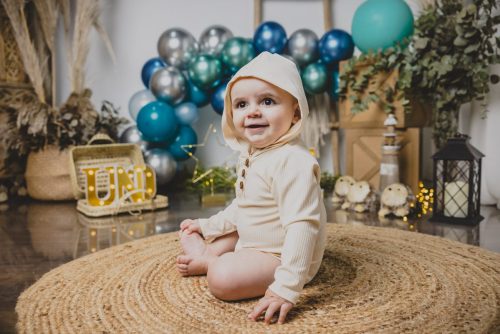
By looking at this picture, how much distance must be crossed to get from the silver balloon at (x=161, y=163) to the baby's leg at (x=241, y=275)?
1776mm

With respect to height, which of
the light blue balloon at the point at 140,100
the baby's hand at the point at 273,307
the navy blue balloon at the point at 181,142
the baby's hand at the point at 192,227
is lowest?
the baby's hand at the point at 273,307

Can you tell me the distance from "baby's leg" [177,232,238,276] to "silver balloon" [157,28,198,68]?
185 cm

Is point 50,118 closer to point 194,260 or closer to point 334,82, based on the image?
point 334,82

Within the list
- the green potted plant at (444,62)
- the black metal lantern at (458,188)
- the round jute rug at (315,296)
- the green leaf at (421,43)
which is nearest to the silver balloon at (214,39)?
the green potted plant at (444,62)

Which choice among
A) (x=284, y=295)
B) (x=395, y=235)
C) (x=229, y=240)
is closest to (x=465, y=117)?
(x=395, y=235)

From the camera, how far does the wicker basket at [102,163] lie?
2.12m

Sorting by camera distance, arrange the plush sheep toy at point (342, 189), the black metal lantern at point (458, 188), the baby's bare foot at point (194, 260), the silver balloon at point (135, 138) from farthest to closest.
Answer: the silver balloon at point (135, 138), the plush sheep toy at point (342, 189), the black metal lantern at point (458, 188), the baby's bare foot at point (194, 260)

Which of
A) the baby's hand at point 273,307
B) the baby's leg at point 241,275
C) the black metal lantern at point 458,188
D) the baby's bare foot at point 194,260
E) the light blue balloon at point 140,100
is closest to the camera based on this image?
the baby's hand at point 273,307

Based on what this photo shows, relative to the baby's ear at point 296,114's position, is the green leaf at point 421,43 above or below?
above

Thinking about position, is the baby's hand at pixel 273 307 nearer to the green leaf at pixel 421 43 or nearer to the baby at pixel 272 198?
the baby at pixel 272 198

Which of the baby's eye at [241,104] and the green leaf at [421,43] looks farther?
the green leaf at [421,43]

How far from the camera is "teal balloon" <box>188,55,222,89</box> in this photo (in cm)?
268

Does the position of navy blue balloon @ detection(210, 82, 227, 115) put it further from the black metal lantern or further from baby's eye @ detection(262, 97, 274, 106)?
baby's eye @ detection(262, 97, 274, 106)

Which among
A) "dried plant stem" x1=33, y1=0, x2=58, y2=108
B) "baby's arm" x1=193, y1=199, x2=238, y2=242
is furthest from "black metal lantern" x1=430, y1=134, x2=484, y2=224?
"dried plant stem" x1=33, y1=0, x2=58, y2=108
